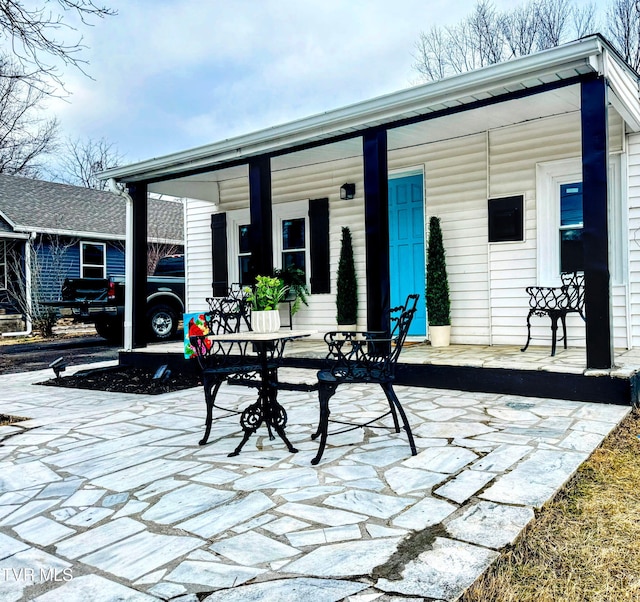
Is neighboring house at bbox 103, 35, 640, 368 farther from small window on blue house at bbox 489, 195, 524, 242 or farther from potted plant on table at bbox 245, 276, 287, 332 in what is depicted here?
potted plant on table at bbox 245, 276, 287, 332

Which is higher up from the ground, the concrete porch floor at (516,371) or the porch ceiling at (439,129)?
the porch ceiling at (439,129)

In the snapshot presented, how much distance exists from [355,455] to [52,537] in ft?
4.95

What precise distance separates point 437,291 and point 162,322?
18.4 feet

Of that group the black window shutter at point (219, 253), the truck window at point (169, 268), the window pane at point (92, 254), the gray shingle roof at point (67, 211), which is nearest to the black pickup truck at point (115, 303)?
the truck window at point (169, 268)

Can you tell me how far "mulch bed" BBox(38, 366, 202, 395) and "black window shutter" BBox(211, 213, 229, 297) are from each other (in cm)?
216

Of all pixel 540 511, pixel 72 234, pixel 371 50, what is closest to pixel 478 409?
pixel 540 511

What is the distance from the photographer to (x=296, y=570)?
171 centimetres

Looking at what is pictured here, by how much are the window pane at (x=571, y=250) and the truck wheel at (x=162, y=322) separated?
6.81m

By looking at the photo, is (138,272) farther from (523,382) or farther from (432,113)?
(523,382)

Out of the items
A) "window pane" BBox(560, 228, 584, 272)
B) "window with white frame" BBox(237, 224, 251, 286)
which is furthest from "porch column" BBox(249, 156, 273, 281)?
"window pane" BBox(560, 228, 584, 272)

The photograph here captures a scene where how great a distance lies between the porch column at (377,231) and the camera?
5.18 metres

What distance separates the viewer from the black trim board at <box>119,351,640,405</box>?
12.5ft

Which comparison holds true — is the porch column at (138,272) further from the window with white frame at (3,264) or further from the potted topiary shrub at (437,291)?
the window with white frame at (3,264)

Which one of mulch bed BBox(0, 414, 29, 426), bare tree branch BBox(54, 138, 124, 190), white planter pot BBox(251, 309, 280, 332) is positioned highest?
bare tree branch BBox(54, 138, 124, 190)
